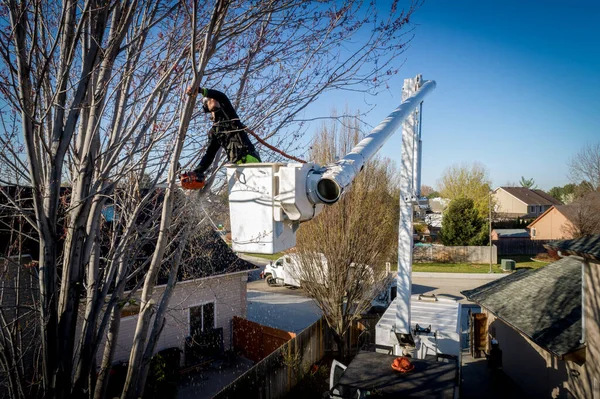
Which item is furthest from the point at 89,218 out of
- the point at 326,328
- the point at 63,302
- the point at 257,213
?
the point at 326,328

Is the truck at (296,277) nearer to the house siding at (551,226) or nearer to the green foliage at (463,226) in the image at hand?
the green foliage at (463,226)

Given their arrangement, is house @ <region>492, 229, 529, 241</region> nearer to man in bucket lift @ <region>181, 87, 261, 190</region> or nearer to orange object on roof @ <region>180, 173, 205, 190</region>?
man in bucket lift @ <region>181, 87, 261, 190</region>

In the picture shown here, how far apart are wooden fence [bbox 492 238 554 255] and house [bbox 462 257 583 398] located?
23.1m

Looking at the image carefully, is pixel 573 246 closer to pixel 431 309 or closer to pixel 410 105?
pixel 410 105

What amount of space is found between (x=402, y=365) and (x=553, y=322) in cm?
426

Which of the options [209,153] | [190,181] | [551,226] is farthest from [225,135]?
[551,226]

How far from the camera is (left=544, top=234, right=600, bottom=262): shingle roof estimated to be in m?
6.21

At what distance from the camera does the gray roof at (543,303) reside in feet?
25.1

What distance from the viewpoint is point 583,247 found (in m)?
6.59

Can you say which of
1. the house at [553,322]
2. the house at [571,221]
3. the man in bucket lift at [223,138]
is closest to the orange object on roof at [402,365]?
the house at [553,322]

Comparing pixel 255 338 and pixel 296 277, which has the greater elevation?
pixel 296 277

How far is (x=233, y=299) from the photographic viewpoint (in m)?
13.0

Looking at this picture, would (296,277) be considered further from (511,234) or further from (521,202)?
(521,202)

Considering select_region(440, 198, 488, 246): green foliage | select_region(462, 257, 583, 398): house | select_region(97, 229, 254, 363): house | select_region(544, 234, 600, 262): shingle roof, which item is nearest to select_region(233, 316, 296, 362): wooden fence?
select_region(97, 229, 254, 363): house
